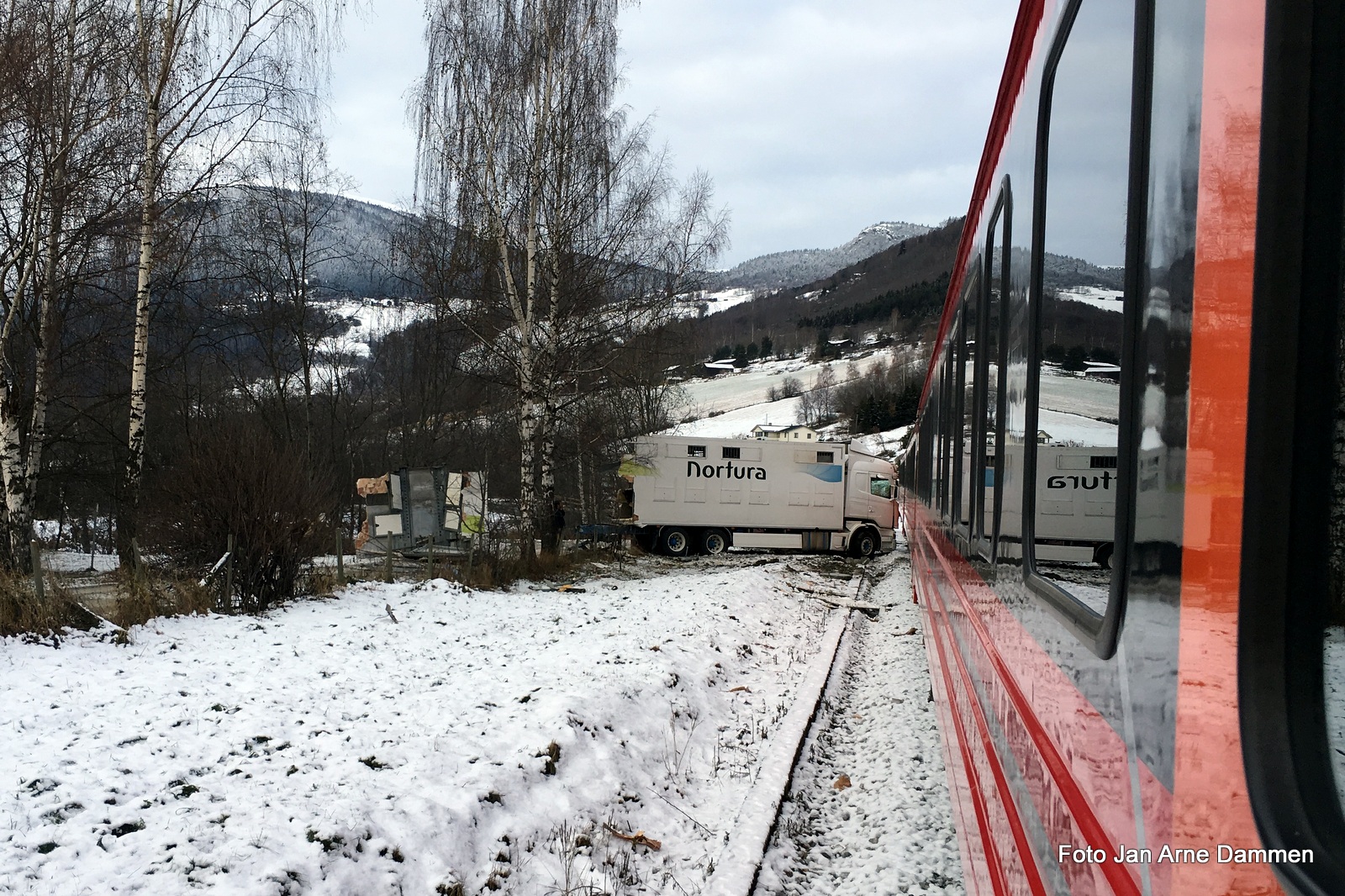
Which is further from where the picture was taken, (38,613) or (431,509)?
(431,509)

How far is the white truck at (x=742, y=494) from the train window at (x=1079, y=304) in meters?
19.8

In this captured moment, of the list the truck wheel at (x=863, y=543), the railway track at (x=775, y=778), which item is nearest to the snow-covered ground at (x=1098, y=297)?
the railway track at (x=775, y=778)

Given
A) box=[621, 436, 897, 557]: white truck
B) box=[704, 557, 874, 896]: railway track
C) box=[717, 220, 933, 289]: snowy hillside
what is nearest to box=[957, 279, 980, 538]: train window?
box=[704, 557, 874, 896]: railway track

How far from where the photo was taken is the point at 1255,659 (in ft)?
2.86

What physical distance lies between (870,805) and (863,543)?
59.8 ft

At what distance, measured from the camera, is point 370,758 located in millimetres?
4578

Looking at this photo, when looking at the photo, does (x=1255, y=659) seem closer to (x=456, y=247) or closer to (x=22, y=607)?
(x=22, y=607)

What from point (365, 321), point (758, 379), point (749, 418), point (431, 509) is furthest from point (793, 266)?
point (431, 509)

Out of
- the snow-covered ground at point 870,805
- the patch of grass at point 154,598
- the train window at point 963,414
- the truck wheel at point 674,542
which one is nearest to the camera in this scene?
the train window at point 963,414

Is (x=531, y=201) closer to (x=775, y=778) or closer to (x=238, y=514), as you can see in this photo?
(x=238, y=514)

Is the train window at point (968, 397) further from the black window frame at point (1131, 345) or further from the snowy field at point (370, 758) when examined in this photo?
the black window frame at point (1131, 345)

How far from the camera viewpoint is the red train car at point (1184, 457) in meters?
0.82

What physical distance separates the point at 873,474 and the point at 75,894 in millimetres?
21144

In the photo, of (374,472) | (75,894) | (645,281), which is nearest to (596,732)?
(75,894)
